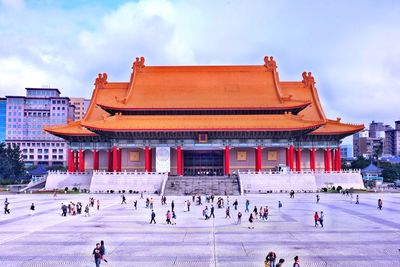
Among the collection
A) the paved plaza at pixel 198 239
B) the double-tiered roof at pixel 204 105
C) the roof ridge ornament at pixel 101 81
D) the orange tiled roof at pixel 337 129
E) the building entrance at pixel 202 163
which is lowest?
the paved plaza at pixel 198 239

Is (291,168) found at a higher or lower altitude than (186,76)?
lower

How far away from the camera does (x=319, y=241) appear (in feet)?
77.1

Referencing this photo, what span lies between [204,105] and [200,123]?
504 cm

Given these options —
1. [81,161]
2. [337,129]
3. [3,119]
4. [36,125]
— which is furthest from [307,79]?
[3,119]

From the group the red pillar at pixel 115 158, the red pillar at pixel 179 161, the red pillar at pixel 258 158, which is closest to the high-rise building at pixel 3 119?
the red pillar at pixel 115 158

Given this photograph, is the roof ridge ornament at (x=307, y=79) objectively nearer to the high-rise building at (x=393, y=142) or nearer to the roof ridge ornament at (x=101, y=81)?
the roof ridge ornament at (x=101, y=81)

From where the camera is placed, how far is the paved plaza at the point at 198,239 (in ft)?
63.5

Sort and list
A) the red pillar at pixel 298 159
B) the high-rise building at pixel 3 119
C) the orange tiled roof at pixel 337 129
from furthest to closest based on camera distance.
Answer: the high-rise building at pixel 3 119
the red pillar at pixel 298 159
the orange tiled roof at pixel 337 129

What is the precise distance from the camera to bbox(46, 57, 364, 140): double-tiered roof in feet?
214

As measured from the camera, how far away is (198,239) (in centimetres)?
2436

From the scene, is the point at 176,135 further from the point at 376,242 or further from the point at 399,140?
the point at 399,140

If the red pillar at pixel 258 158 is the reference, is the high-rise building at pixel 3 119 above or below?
above

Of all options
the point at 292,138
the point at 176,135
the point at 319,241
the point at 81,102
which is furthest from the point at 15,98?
the point at 319,241

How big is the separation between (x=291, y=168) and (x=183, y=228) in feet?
135
